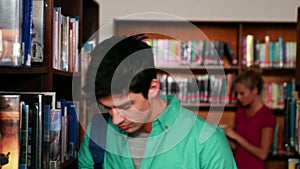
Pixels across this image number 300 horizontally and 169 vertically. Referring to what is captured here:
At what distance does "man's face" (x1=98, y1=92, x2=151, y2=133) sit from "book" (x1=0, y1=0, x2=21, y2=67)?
0.45 metres

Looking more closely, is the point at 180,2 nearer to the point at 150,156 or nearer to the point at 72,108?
the point at 72,108

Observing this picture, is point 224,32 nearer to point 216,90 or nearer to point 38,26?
point 216,90

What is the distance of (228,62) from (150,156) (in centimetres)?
277

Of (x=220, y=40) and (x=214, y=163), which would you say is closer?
(x=214, y=163)

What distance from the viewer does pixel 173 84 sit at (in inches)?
181

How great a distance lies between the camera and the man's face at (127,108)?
177 cm

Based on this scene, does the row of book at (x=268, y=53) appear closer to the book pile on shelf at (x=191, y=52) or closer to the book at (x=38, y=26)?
the book pile on shelf at (x=191, y=52)

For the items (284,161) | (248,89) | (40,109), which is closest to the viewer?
(40,109)

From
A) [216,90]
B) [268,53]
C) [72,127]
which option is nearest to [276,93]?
[268,53]

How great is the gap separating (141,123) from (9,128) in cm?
60

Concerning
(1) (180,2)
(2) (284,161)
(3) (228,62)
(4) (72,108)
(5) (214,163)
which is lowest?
(2) (284,161)

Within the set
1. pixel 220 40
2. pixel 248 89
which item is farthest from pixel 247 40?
pixel 248 89

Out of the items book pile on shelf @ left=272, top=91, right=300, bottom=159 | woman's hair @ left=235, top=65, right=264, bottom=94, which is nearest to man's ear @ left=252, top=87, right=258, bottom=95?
woman's hair @ left=235, top=65, right=264, bottom=94

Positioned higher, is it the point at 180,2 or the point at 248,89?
the point at 180,2
